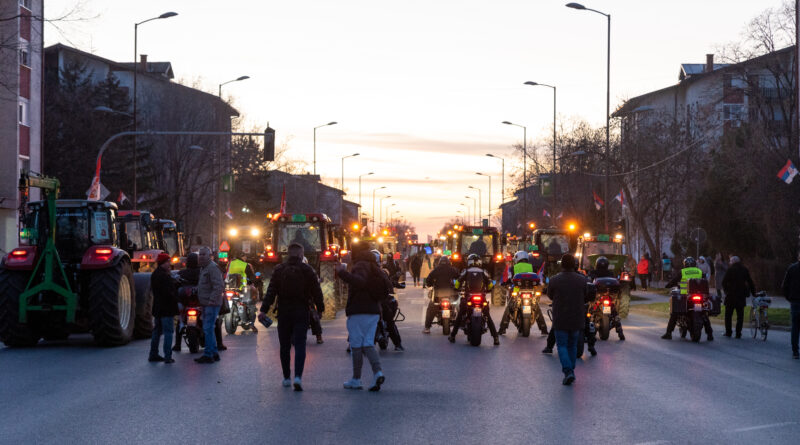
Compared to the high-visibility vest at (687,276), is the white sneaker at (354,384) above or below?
below

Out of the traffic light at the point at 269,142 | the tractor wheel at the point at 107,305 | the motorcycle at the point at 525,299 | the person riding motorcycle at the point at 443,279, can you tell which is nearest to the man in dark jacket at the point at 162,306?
the tractor wheel at the point at 107,305

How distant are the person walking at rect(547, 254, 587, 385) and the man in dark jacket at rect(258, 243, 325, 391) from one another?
3.27m

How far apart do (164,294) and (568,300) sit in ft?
21.7

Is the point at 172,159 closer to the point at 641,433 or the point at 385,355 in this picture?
the point at 385,355

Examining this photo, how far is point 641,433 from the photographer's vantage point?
1040 cm

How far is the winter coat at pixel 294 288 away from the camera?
541 inches

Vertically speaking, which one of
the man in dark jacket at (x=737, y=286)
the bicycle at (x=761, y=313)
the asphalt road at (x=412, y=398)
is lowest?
the asphalt road at (x=412, y=398)

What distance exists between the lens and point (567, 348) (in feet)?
48.6

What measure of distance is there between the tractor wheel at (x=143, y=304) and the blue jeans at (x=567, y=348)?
32.6 feet

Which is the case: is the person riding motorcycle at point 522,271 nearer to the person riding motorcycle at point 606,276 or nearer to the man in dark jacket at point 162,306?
the person riding motorcycle at point 606,276

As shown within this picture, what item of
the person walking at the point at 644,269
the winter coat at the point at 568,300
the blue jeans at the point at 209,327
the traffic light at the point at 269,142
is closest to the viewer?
the winter coat at the point at 568,300

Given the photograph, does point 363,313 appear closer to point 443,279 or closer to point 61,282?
point 61,282

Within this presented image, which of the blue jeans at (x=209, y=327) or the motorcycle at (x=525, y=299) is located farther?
the motorcycle at (x=525, y=299)

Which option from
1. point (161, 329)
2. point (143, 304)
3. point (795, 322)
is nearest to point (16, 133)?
point (143, 304)
